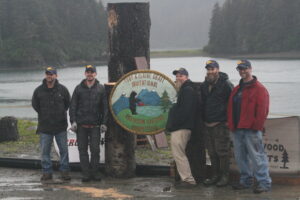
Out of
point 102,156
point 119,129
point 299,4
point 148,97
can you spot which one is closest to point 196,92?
point 148,97

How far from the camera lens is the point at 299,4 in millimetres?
144250

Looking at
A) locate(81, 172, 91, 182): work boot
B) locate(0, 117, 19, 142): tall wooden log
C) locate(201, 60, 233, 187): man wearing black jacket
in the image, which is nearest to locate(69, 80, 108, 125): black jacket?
locate(81, 172, 91, 182): work boot

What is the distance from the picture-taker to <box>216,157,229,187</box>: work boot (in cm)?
744

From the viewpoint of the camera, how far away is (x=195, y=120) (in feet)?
24.6

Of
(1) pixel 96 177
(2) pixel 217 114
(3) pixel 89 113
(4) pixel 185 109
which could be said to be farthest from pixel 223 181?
(3) pixel 89 113

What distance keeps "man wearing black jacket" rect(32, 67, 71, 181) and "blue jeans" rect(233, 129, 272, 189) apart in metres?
2.47

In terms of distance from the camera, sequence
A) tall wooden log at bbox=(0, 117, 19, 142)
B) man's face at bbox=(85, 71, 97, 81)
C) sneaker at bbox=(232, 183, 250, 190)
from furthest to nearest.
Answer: tall wooden log at bbox=(0, 117, 19, 142)
man's face at bbox=(85, 71, 97, 81)
sneaker at bbox=(232, 183, 250, 190)

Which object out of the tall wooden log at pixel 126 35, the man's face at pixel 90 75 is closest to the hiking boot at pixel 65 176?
the man's face at pixel 90 75

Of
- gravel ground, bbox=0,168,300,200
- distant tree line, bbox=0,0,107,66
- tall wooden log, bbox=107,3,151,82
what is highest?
distant tree line, bbox=0,0,107,66

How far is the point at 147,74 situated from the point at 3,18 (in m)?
134

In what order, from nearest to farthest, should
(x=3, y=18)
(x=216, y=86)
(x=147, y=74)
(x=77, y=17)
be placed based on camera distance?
(x=216, y=86) → (x=147, y=74) → (x=3, y=18) → (x=77, y=17)

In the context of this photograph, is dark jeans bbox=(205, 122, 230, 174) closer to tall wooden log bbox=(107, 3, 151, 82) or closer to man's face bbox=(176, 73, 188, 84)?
man's face bbox=(176, 73, 188, 84)

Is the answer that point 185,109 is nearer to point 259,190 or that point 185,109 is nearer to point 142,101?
point 142,101

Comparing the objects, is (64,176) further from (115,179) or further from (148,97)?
(148,97)
